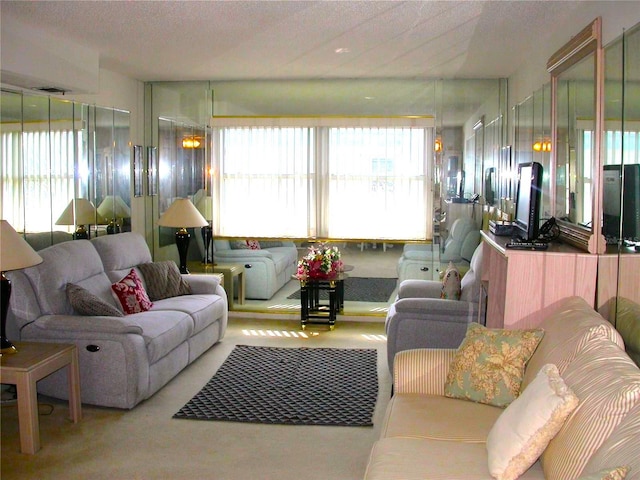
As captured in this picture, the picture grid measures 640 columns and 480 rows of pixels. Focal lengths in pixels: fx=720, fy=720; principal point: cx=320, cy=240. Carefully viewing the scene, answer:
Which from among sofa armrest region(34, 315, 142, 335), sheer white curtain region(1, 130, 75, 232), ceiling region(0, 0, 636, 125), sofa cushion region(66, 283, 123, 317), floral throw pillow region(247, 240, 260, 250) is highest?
ceiling region(0, 0, 636, 125)

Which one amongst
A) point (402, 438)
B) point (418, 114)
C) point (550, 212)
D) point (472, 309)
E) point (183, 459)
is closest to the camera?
point (402, 438)

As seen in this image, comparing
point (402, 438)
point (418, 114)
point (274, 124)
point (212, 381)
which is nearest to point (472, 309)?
point (212, 381)

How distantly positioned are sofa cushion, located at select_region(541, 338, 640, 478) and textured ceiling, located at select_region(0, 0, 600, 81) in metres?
2.49

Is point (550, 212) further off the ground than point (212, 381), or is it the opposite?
point (550, 212)

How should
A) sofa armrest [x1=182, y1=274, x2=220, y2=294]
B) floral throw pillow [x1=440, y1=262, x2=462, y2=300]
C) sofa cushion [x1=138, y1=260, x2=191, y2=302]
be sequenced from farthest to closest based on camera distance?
sofa armrest [x1=182, y1=274, x2=220, y2=294], sofa cushion [x1=138, y1=260, x2=191, y2=302], floral throw pillow [x1=440, y1=262, x2=462, y2=300]

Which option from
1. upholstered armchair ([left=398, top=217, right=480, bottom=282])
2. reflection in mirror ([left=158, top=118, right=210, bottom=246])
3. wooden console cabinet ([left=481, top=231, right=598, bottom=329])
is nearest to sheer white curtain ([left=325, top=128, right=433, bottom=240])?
upholstered armchair ([left=398, top=217, right=480, bottom=282])

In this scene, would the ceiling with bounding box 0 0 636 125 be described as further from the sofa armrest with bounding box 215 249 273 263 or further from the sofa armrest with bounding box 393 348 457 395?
the sofa armrest with bounding box 393 348 457 395

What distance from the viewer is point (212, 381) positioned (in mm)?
5273

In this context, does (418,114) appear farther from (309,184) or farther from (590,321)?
(590,321)

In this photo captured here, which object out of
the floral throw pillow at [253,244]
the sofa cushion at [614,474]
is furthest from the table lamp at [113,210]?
the sofa cushion at [614,474]

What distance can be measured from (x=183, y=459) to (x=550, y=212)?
2.83 meters

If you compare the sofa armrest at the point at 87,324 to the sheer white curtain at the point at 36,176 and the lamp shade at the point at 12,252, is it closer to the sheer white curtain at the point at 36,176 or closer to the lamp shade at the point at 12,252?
the lamp shade at the point at 12,252

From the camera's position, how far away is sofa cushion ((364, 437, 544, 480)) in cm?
261

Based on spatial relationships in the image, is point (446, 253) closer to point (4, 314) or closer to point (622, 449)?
point (4, 314)
